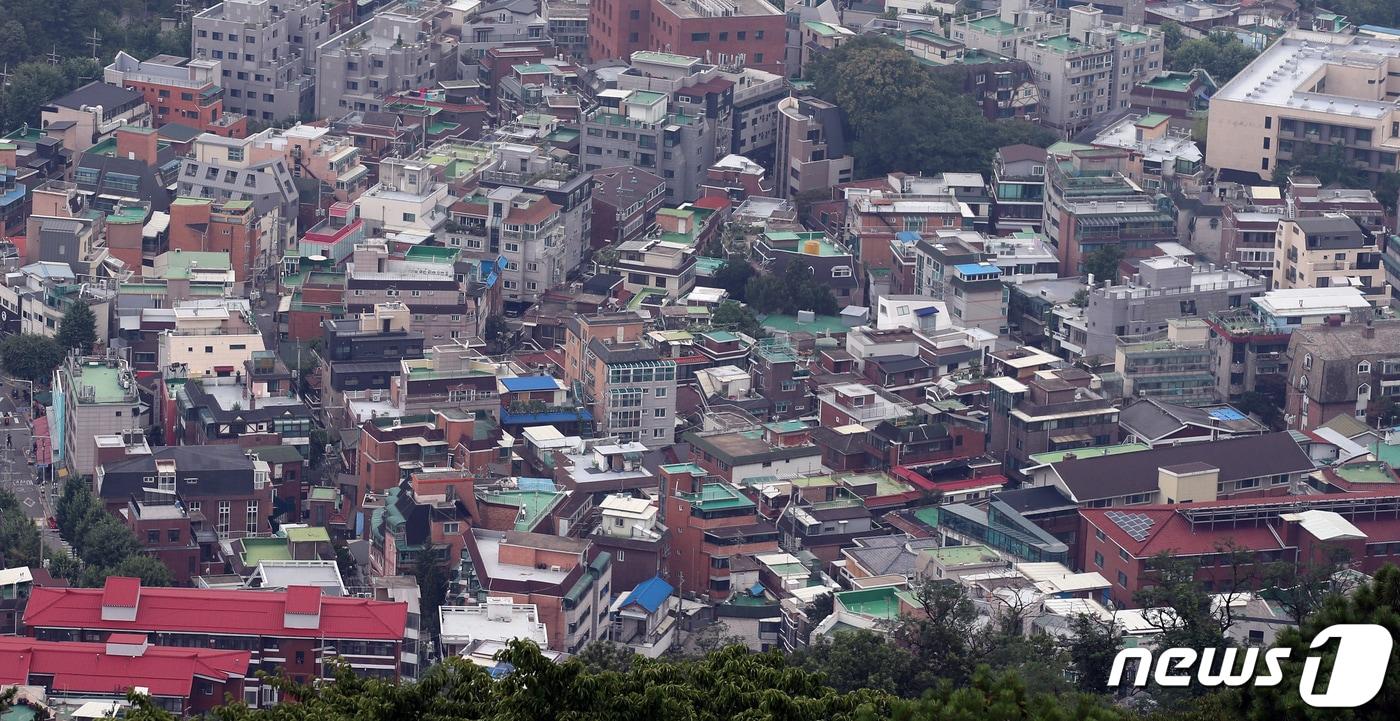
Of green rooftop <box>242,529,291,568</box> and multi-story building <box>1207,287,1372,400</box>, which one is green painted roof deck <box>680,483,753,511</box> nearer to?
green rooftop <box>242,529,291,568</box>

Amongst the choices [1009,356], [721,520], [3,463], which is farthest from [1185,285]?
[3,463]

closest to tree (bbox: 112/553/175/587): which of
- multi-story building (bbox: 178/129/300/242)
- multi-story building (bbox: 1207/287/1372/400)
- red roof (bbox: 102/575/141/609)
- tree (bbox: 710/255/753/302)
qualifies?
red roof (bbox: 102/575/141/609)

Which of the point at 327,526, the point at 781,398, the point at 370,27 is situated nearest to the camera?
the point at 327,526

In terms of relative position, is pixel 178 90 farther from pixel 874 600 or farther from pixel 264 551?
pixel 874 600

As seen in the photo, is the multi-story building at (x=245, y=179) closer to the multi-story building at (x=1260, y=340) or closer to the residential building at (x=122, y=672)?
the multi-story building at (x=1260, y=340)

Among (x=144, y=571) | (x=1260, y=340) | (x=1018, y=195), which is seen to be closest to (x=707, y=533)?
(x=144, y=571)

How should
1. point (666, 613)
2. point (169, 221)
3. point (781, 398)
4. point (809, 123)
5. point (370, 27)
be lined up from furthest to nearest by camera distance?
1. point (370, 27)
2. point (809, 123)
3. point (169, 221)
4. point (781, 398)
5. point (666, 613)

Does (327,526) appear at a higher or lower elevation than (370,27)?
lower

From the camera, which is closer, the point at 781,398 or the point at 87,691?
the point at 87,691

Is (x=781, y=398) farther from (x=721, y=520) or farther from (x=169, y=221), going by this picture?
(x=169, y=221)
